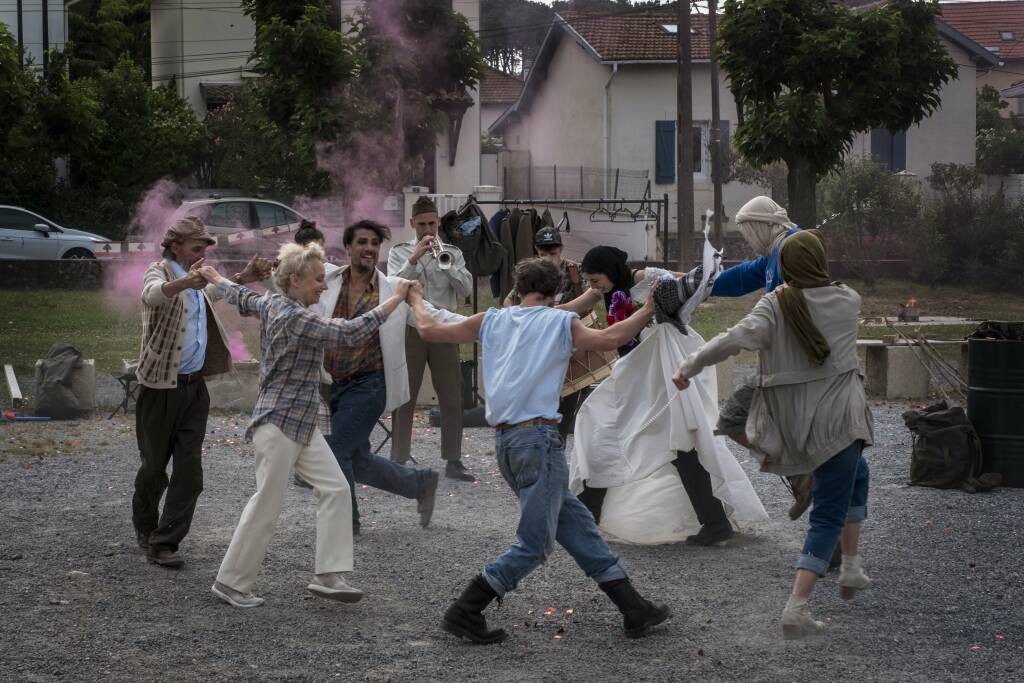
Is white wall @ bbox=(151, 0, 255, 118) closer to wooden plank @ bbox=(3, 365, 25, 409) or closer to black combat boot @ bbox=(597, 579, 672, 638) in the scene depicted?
wooden plank @ bbox=(3, 365, 25, 409)

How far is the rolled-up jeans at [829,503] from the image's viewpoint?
556cm

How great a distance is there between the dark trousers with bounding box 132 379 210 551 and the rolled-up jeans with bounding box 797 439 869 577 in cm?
295

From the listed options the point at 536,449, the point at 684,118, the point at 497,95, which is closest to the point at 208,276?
the point at 536,449

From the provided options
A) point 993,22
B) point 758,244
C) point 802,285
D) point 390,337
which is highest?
point 993,22

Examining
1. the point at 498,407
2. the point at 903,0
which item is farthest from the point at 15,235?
the point at 498,407

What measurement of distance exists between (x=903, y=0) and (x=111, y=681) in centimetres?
1878

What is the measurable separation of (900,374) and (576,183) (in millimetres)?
21803

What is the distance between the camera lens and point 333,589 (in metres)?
5.93

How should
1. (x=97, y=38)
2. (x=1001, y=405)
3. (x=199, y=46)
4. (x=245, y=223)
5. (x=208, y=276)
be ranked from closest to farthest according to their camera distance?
(x=208, y=276) < (x=1001, y=405) < (x=245, y=223) < (x=97, y=38) < (x=199, y=46)

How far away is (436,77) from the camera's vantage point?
1096 inches

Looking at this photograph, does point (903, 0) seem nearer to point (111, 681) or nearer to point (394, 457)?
point (394, 457)

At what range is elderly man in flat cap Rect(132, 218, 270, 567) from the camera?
665 cm

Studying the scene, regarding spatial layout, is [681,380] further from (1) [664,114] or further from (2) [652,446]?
(1) [664,114]

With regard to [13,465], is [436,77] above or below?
above
